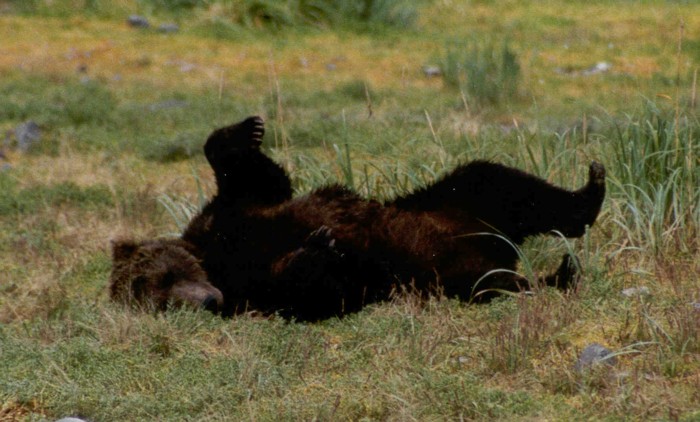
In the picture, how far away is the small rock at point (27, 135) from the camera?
9123mm

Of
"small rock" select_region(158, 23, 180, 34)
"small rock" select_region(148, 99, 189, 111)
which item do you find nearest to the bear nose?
"small rock" select_region(148, 99, 189, 111)

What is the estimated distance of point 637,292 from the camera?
481cm

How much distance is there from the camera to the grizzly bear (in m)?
4.95

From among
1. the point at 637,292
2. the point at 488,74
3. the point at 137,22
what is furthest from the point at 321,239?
the point at 137,22

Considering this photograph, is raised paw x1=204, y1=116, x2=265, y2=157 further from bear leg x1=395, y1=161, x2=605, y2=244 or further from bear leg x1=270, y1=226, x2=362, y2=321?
bear leg x1=395, y1=161, x2=605, y2=244

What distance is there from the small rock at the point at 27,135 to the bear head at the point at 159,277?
163 inches

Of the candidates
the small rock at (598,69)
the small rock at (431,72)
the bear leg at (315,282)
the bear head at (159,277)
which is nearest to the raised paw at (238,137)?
the bear head at (159,277)

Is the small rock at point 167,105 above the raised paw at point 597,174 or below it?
below

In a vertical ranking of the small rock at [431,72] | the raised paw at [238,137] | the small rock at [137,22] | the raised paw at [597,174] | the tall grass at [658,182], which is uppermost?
the raised paw at [238,137]

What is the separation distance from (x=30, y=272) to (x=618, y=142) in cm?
319

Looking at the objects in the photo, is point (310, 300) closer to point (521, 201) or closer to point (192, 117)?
point (521, 201)

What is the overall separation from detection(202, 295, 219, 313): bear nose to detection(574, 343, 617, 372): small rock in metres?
1.60

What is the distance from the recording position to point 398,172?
5934 millimetres

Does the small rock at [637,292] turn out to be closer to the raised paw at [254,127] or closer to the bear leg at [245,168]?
the bear leg at [245,168]
